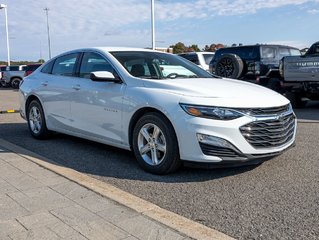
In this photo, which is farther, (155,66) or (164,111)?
(155,66)

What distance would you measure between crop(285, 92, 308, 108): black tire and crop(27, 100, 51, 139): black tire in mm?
7615

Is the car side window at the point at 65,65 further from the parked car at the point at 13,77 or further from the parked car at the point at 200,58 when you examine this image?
the parked car at the point at 13,77

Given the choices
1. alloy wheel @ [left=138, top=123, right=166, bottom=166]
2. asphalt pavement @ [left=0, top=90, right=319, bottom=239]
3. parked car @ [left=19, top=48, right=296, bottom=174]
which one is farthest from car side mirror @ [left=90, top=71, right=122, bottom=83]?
asphalt pavement @ [left=0, top=90, right=319, bottom=239]

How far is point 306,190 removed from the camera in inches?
179

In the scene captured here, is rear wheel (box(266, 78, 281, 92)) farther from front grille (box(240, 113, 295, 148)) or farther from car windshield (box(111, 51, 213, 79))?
front grille (box(240, 113, 295, 148))

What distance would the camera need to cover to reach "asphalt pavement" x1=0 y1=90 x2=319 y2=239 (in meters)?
3.70

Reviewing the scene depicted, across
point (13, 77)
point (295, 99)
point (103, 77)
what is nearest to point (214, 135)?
point (103, 77)

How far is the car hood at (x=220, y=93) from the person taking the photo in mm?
4848

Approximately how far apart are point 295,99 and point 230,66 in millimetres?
2706

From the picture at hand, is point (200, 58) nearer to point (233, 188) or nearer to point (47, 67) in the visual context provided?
point (47, 67)

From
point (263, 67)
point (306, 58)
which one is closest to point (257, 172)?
point (306, 58)

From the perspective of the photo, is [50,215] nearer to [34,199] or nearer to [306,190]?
[34,199]

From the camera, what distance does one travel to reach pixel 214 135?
472 cm

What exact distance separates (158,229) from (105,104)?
265cm
